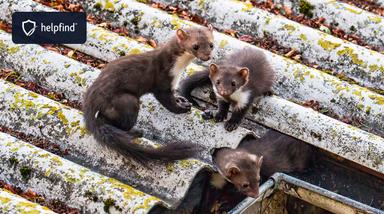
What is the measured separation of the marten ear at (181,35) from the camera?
19.9ft

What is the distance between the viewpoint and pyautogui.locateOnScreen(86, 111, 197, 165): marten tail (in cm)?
487

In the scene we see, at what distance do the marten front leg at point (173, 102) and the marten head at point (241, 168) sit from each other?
45 cm

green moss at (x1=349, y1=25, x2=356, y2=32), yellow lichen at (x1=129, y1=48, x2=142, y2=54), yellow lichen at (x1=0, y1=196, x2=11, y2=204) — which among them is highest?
green moss at (x1=349, y1=25, x2=356, y2=32)

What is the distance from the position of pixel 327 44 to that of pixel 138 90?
5.11 ft

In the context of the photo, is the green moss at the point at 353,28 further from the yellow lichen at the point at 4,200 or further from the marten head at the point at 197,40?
the yellow lichen at the point at 4,200

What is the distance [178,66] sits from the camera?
20.3 ft

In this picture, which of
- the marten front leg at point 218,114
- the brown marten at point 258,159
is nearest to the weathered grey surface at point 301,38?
the brown marten at point 258,159

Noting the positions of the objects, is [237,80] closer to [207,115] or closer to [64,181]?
[207,115]

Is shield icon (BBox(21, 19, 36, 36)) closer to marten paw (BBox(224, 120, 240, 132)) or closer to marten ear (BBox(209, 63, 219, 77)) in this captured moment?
marten ear (BBox(209, 63, 219, 77))

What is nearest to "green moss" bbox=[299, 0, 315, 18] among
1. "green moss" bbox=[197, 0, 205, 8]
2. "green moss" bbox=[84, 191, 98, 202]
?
"green moss" bbox=[197, 0, 205, 8]

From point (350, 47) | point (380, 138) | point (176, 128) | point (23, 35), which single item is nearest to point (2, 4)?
point (23, 35)

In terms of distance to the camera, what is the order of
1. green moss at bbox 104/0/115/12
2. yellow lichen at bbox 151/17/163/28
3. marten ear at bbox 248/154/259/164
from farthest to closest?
green moss at bbox 104/0/115/12
yellow lichen at bbox 151/17/163/28
marten ear at bbox 248/154/259/164

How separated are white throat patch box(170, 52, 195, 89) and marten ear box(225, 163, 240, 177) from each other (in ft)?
2.99

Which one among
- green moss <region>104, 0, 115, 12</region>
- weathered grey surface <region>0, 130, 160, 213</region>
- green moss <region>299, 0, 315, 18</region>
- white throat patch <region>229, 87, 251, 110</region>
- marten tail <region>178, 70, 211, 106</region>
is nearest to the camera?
weathered grey surface <region>0, 130, 160, 213</region>
